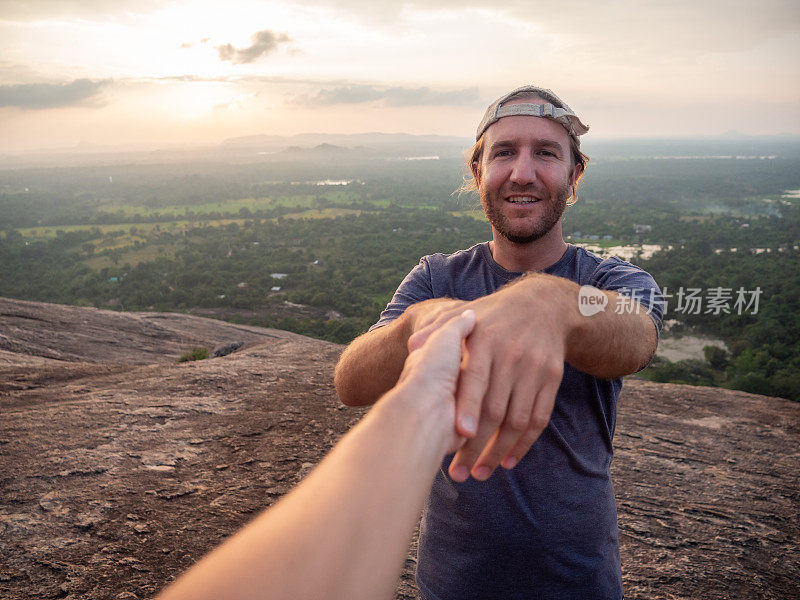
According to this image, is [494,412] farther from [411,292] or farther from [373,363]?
[411,292]

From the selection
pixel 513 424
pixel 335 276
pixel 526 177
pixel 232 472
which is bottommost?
pixel 335 276

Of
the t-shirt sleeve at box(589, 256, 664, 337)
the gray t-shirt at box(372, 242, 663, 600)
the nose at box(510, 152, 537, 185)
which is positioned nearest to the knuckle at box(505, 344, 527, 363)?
the t-shirt sleeve at box(589, 256, 664, 337)

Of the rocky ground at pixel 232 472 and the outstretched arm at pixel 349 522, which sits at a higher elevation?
the outstretched arm at pixel 349 522

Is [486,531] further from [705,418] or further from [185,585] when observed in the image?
[705,418]

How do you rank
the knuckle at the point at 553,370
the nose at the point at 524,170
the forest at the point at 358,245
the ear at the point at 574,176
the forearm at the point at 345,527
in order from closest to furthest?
the forearm at the point at 345,527 → the knuckle at the point at 553,370 → the nose at the point at 524,170 → the ear at the point at 574,176 → the forest at the point at 358,245

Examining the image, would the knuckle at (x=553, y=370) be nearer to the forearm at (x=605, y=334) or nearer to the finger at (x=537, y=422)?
the finger at (x=537, y=422)

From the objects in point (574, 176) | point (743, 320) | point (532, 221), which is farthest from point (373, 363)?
point (743, 320)

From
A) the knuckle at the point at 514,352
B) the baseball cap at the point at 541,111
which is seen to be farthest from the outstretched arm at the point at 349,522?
the baseball cap at the point at 541,111
